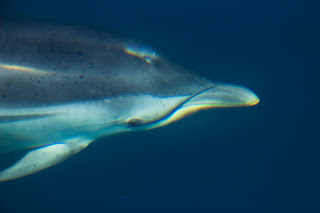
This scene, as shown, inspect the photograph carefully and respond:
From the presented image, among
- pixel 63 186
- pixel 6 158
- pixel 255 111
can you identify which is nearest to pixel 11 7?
pixel 6 158

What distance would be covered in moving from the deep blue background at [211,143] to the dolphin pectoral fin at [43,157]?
1.71 m

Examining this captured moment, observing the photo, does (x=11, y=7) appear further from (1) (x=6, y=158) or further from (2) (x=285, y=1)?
(2) (x=285, y=1)

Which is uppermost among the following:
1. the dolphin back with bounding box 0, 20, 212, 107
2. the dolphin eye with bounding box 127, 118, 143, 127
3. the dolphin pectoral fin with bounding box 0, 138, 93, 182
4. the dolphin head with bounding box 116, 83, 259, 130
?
the dolphin back with bounding box 0, 20, 212, 107

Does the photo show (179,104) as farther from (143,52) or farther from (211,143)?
(211,143)

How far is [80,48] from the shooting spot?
366cm

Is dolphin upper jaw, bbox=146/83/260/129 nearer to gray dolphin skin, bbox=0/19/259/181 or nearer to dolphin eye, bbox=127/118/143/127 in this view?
gray dolphin skin, bbox=0/19/259/181

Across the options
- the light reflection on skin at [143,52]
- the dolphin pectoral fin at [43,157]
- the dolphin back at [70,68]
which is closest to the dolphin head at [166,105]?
the dolphin back at [70,68]

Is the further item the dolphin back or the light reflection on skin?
the light reflection on skin

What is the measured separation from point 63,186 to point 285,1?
719cm

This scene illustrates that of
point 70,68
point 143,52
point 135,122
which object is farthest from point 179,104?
point 70,68

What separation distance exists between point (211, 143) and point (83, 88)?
3773 mm

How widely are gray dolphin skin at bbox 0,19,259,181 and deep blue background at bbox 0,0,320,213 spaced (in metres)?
2.07

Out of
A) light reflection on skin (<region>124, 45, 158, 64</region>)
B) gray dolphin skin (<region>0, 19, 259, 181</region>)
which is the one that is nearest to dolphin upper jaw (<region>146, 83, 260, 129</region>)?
gray dolphin skin (<region>0, 19, 259, 181</region>)

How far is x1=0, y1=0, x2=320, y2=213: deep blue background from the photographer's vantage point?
6.42 meters
